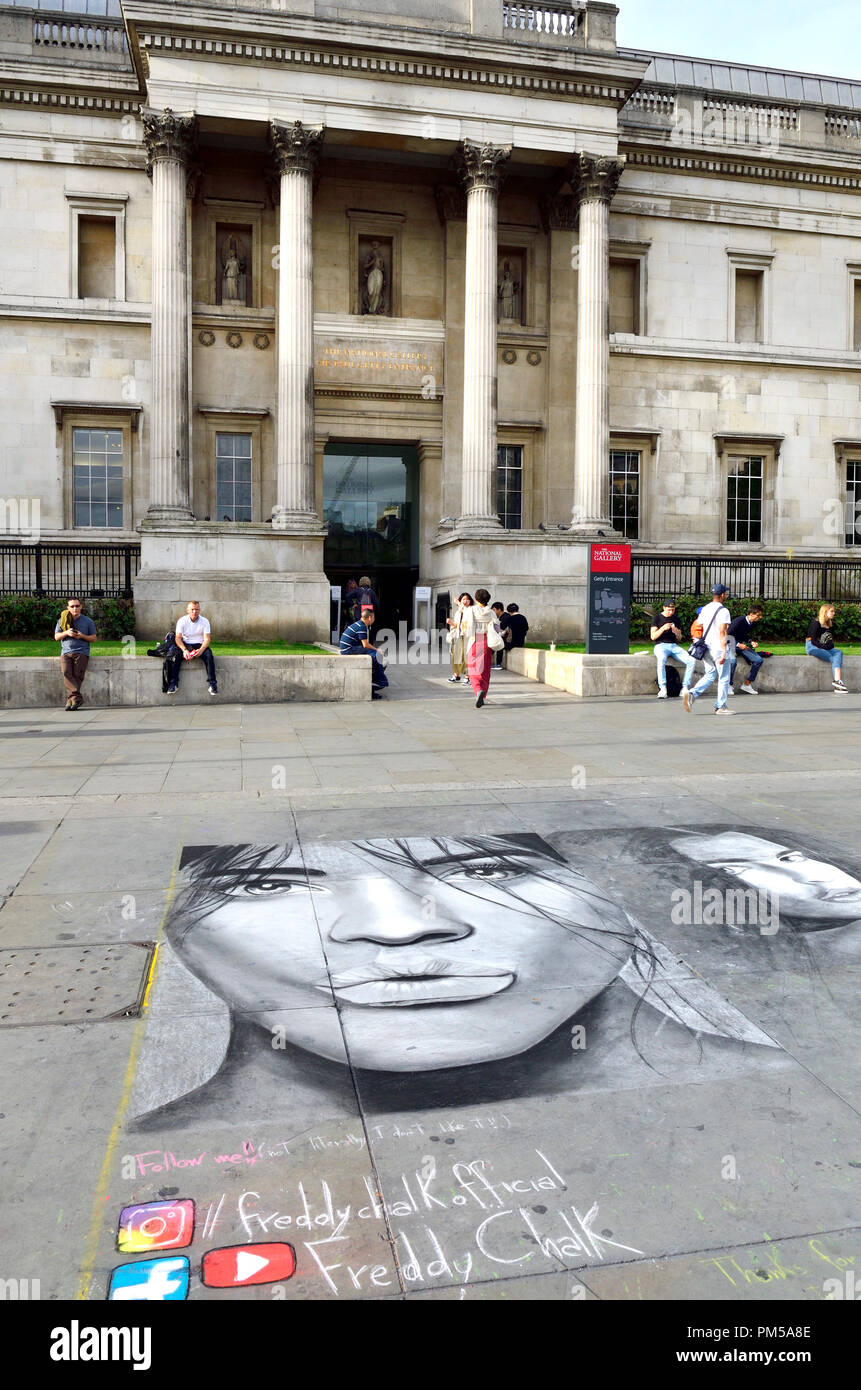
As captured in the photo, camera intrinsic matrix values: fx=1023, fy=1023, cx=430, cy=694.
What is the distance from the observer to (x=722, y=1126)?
12.1ft

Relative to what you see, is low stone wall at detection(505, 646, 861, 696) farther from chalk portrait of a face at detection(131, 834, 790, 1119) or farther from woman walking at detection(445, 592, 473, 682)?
chalk portrait of a face at detection(131, 834, 790, 1119)

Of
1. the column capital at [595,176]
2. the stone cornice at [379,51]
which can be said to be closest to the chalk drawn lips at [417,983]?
the stone cornice at [379,51]

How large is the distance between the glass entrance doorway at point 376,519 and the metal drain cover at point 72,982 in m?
27.4

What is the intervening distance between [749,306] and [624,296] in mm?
4681

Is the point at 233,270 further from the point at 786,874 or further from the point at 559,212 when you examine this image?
the point at 786,874

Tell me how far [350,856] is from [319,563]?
784 inches

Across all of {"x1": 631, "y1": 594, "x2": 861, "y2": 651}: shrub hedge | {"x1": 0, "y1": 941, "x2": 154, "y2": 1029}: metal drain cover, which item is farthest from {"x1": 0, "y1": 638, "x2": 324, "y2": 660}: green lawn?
{"x1": 0, "y1": 941, "x2": 154, "y2": 1029}: metal drain cover

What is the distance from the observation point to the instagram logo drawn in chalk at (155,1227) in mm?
3016

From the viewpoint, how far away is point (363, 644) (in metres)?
18.8

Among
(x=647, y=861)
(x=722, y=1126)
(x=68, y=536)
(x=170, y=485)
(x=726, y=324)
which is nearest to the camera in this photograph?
(x=722, y=1126)

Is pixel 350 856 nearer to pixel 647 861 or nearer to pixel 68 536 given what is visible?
pixel 647 861

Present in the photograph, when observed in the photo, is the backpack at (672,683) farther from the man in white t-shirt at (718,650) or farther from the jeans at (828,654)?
the jeans at (828,654)

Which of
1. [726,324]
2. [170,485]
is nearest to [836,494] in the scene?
[726,324]
